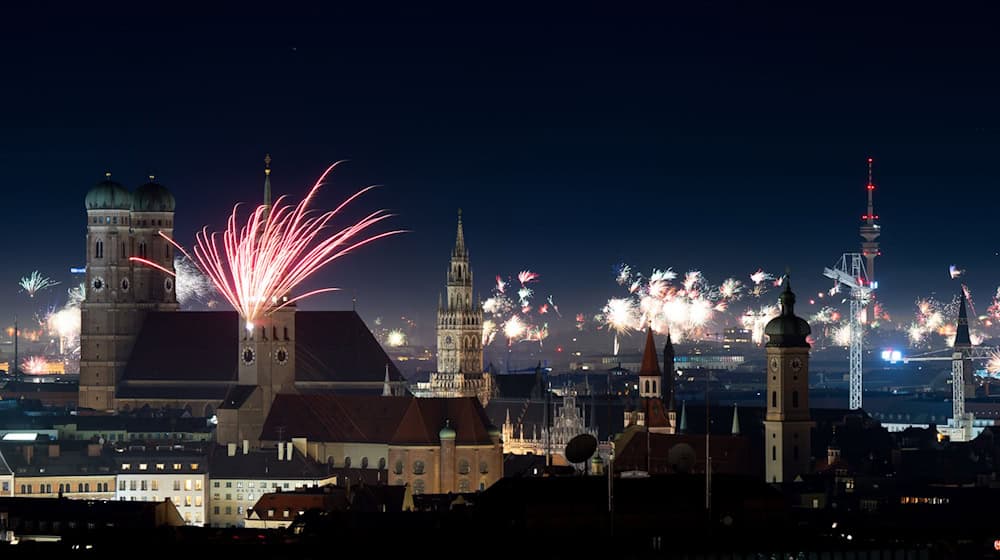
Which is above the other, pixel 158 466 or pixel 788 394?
pixel 788 394

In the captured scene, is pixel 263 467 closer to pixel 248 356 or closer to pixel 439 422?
pixel 439 422

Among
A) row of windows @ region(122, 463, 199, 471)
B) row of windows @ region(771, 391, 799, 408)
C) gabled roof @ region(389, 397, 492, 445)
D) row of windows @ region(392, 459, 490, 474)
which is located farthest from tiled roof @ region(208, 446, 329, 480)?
row of windows @ region(771, 391, 799, 408)

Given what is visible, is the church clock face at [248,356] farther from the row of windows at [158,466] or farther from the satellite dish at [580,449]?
the satellite dish at [580,449]

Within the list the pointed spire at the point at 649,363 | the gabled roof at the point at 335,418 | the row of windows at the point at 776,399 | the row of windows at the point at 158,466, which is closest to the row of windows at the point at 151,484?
the row of windows at the point at 158,466

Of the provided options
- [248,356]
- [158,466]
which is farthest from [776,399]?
[248,356]

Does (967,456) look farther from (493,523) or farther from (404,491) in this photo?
(493,523)

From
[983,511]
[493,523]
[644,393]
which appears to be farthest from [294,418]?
[493,523]
